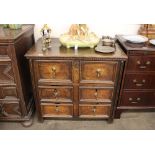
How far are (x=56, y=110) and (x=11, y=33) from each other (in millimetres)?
843

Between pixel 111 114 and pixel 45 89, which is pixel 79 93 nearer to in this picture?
pixel 45 89

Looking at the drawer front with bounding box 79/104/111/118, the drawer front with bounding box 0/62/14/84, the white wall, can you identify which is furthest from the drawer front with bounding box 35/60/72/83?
the white wall

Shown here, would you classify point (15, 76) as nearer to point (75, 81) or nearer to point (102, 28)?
point (75, 81)

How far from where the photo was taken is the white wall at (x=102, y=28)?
170cm

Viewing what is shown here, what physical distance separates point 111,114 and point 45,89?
2.39 ft

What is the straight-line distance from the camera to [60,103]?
1.59 metres

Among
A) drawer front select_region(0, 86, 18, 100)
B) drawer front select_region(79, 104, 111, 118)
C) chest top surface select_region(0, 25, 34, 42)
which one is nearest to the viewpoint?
chest top surface select_region(0, 25, 34, 42)

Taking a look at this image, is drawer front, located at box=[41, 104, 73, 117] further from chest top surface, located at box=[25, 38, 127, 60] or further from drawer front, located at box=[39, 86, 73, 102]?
chest top surface, located at box=[25, 38, 127, 60]

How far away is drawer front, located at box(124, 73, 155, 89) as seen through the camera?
1.51 metres

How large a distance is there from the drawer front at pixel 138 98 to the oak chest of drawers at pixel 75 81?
0.17 metres

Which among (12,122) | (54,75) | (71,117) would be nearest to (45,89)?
(54,75)

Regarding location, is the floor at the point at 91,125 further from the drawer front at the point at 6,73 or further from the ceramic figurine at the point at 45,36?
the ceramic figurine at the point at 45,36

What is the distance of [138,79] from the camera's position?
153cm

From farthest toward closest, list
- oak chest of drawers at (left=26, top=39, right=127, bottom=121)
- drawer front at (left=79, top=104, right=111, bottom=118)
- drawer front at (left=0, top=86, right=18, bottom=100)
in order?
drawer front at (left=79, top=104, right=111, bottom=118) < drawer front at (left=0, top=86, right=18, bottom=100) < oak chest of drawers at (left=26, top=39, right=127, bottom=121)
